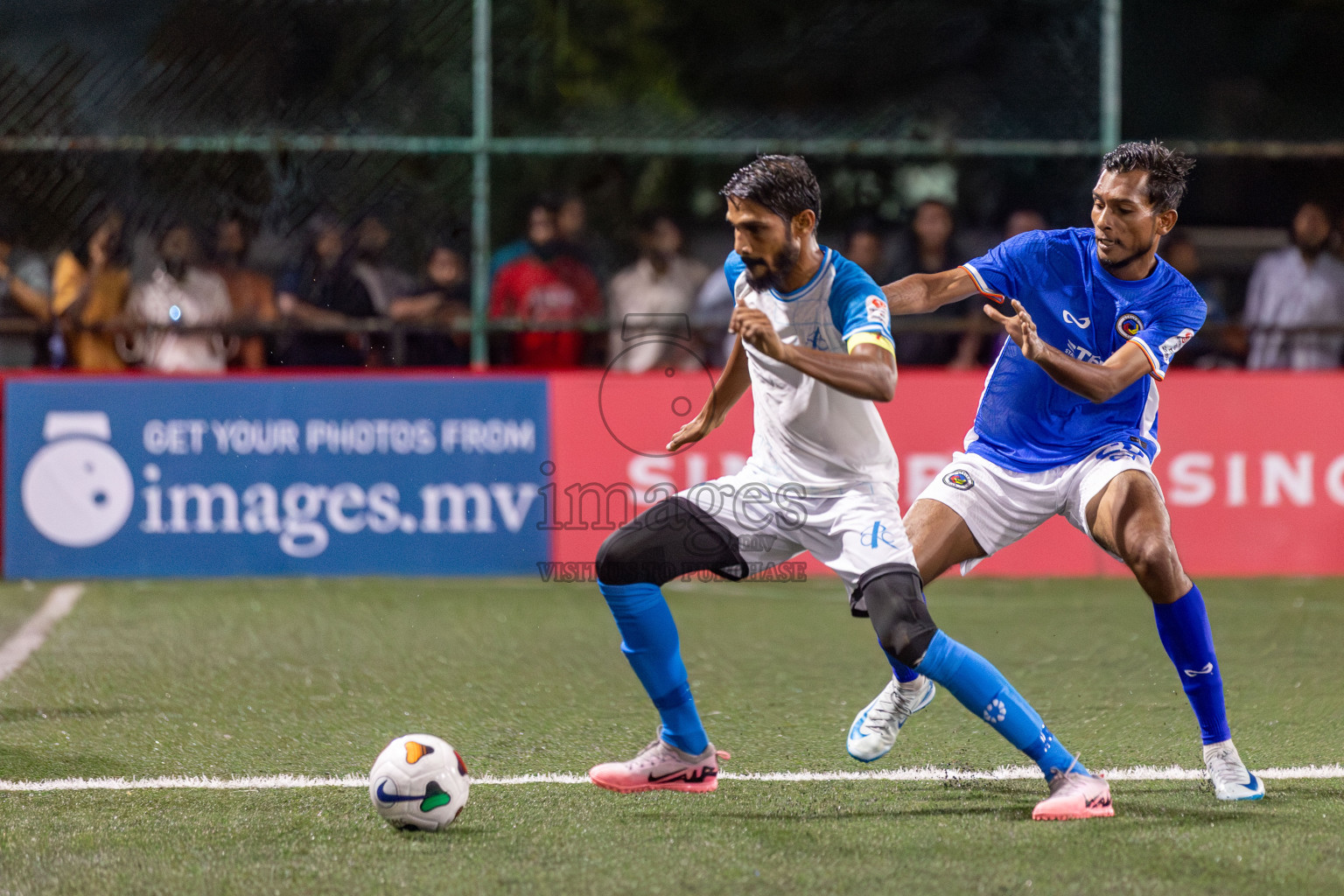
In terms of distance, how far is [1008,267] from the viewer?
4824 millimetres

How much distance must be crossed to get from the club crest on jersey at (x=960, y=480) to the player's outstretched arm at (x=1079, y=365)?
55 centimetres

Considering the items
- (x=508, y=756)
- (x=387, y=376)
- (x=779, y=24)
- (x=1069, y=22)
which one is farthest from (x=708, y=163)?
(x=508, y=756)

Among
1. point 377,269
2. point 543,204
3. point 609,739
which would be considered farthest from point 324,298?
point 609,739

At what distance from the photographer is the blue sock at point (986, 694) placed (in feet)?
13.3

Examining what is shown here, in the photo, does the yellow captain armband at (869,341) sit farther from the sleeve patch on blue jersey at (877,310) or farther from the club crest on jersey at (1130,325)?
the club crest on jersey at (1130,325)

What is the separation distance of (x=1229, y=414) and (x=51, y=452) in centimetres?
684

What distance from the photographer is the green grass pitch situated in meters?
3.62

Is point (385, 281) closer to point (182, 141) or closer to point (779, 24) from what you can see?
point (182, 141)

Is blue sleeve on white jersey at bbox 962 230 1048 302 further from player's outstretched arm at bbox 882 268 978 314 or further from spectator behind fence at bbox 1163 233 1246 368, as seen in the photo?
spectator behind fence at bbox 1163 233 1246 368

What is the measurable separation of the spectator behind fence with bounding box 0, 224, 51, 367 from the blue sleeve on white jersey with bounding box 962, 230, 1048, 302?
6.73 metres

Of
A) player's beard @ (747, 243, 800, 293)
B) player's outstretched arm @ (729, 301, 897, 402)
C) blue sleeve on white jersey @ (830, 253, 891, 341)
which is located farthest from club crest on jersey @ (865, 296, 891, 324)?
player's beard @ (747, 243, 800, 293)

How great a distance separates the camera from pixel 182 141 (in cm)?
970

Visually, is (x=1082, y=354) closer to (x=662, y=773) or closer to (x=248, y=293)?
(x=662, y=773)

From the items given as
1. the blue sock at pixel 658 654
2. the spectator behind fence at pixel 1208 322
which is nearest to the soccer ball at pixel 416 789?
the blue sock at pixel 658 654
